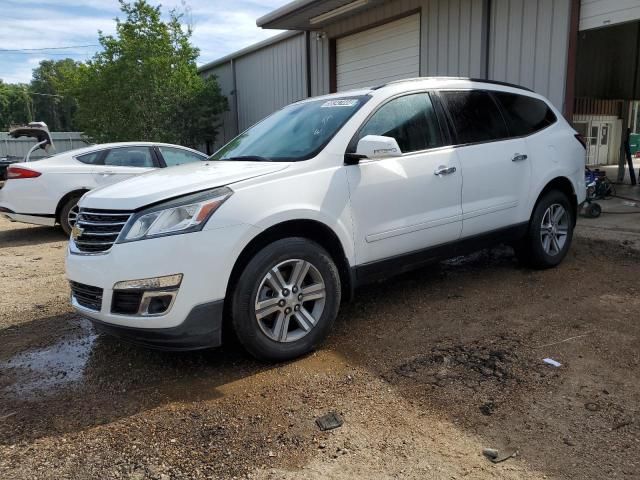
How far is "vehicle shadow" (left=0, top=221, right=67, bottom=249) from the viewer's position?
332 inches

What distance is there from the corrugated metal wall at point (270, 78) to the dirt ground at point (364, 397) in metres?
10.6

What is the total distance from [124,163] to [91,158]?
50cm

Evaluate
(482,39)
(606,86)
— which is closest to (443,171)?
(482,39)

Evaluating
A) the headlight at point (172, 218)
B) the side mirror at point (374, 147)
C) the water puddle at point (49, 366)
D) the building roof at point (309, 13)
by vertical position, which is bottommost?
the water puddle at point (49, 366)

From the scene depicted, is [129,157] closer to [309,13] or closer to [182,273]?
[309,13]

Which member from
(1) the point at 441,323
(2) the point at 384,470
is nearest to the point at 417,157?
(1) the point at 441,323

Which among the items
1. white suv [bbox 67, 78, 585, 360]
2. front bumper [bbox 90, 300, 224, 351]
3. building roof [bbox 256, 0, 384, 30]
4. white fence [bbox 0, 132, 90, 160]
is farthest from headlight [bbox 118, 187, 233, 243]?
white fence [bbox 0, 132, 90, 160]

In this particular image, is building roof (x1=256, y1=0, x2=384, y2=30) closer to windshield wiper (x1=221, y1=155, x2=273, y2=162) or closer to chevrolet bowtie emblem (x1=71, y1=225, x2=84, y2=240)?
windshield wiper (x1=221, y1=155, x2=273, y2=162)

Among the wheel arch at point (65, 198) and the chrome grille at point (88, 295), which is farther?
the wheel arch at point (65, 198)

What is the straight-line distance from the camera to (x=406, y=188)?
4.12m

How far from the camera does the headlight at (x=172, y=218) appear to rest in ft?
10.3

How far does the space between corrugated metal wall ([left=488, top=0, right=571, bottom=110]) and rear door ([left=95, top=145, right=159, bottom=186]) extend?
5867mm

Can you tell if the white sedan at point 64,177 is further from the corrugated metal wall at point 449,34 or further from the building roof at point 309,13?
the corrugated metal wall at point 449,34

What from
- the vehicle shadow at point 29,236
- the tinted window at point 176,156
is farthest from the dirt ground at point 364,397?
the tinted window at point 176,156
